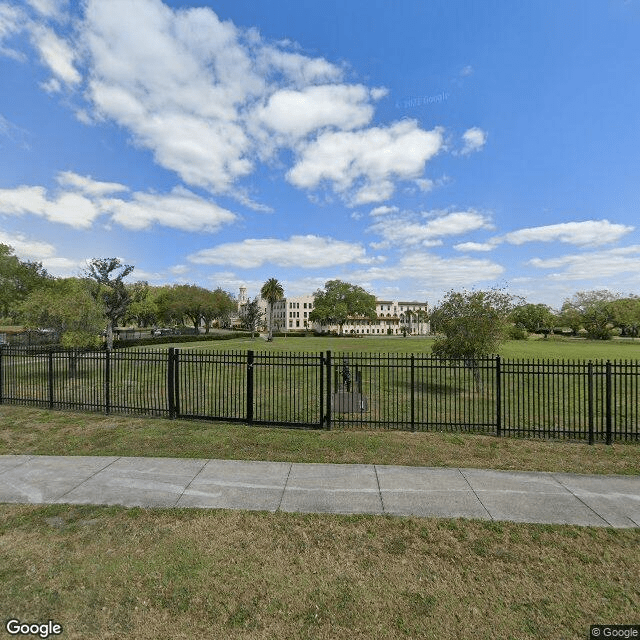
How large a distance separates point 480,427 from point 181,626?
25.5 ft

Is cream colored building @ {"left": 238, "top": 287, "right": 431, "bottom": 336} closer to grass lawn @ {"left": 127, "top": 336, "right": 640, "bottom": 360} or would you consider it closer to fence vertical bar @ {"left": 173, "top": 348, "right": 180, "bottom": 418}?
grass lawn @ {"left": 127, "top": 336, "right": 640, "bottom": 360}

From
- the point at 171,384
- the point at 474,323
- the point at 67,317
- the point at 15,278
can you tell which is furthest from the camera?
the point at 15,278

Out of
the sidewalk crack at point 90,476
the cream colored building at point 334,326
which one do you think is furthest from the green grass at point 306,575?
the cream colored building at point 334,326

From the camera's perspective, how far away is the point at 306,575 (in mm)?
3508

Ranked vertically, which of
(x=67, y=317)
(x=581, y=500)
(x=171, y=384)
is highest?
(x=67, y=317)

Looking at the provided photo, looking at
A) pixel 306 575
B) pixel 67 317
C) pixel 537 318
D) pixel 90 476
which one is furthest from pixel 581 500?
pixel 537 318

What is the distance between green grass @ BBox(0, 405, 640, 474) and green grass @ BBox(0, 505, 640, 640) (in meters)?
2.20

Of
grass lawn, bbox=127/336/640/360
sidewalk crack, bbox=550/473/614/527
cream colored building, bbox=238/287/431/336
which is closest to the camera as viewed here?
sidewalk crack, bbox=550/473/614/527

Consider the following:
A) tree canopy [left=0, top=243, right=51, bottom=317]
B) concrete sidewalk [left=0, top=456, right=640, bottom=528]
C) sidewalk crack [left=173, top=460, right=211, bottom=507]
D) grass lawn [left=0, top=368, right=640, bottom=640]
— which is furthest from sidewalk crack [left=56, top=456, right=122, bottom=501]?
tree canopy [left=0, top=243, right=51, bottom=317]

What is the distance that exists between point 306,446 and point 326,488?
1.93m

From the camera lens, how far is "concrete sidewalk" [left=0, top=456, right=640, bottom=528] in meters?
4.78

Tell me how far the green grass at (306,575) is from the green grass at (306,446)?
220 cm

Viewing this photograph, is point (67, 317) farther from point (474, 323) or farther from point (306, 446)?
point (474, 323)

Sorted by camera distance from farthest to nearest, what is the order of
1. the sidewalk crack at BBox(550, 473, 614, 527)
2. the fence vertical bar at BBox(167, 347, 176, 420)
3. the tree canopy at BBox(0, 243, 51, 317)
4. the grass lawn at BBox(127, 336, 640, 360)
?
the tree canopy at BBox(0, 243, 51, 317)
the grass lawn at BBox(127, 336, 640, 360)
the fence vertical bar at BBox(167, 347, 176, 420)
the sidewalk crack at BBox(550, 473, 614, 527)
